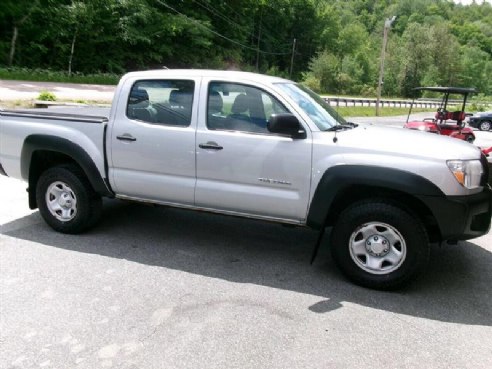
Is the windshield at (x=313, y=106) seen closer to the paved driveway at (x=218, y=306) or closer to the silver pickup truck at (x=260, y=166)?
the silver pickup truck at (x=260, y=166)

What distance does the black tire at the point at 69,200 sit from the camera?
16.7 feet

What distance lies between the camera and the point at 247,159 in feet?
14.2

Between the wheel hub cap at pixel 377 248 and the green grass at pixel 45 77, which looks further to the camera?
the green grass at pixel 45 77

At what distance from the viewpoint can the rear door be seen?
Result: 181 inches

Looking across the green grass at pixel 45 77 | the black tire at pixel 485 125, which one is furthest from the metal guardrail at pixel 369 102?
the green grass at pixel 45 77

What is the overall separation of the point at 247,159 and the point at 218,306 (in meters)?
1.33

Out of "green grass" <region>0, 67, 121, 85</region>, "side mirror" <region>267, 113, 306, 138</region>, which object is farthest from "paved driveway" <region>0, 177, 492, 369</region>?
"green grass" <region>0, 67, 121, 85</region>

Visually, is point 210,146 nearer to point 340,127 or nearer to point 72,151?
point 340,127

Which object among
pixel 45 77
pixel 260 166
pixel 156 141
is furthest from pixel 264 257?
pixel 45 77

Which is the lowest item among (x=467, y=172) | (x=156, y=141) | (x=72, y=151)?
(x=72, y=151)

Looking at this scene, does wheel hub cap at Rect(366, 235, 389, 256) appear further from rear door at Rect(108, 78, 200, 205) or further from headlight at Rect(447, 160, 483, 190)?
rear door at Rect(108, 78, 200, 205)

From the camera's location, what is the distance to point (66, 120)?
507 centimetres

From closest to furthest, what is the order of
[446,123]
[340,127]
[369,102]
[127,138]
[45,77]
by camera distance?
1. [340,127]
2. [127,138]
3. [446,123]
4. [45,77]
5. [369,102]

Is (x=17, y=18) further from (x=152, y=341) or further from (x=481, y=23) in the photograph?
(x=481, y=23)
